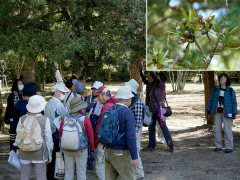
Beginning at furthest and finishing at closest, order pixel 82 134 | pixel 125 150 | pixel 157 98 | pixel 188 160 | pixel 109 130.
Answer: pixel 157 98 < pixel 188 160 < pixel 82 134 < pixel 125 150 < pixel 109 130

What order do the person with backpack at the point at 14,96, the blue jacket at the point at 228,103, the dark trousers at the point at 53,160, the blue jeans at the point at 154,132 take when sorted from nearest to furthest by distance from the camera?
the dark trousers at the point at 53,160, the person with backpack at the point at 14,96, the blue jacket at the point at 228,103, the blue jeans at the point at 154,132

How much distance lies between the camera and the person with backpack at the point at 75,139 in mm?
3516

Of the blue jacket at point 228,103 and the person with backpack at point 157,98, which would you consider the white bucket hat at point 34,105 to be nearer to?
the person with backpack at point 157,98

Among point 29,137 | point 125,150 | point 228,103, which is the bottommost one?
point 125,150

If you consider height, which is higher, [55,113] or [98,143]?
[55,113]

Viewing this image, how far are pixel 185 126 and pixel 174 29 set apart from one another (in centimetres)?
675

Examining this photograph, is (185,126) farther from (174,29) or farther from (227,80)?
(174,29)

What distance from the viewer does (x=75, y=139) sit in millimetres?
3504

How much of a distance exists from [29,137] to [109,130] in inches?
43.8

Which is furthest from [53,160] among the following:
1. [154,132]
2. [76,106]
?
[154,132]

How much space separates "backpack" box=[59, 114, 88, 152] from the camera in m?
3.50

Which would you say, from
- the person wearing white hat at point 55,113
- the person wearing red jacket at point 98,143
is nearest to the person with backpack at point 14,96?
the person wearing white hat at point 55,113

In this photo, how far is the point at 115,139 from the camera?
9.95 feet

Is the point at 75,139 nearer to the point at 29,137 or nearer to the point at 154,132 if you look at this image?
the point at 29,137
